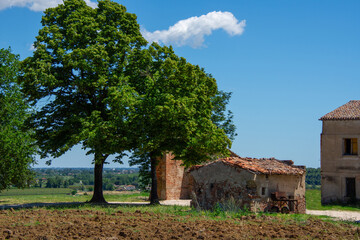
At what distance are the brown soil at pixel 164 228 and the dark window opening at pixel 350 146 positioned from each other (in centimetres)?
1856

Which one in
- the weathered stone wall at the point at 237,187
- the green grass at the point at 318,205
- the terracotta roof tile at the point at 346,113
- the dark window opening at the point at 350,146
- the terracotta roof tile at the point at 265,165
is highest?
the terracotta roof tile at the point at 346,113

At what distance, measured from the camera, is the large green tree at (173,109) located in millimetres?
23594

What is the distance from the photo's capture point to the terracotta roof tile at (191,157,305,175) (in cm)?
1933

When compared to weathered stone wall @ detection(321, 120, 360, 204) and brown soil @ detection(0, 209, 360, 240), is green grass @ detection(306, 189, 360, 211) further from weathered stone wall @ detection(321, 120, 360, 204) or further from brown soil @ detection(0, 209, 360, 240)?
brown soil @ detection(0, 209, 360, 240)

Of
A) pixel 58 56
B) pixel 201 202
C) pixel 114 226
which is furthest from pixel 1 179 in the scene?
pixel 114 226

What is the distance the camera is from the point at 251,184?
62.5 feet

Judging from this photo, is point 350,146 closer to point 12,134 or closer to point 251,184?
point 251,184

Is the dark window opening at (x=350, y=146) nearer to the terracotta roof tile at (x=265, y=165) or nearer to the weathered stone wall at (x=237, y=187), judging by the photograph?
the terracotta roof tile at (x=265, y=165)

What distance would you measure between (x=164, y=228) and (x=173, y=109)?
1060 centimetres

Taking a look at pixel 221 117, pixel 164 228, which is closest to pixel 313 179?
pixel 221 117

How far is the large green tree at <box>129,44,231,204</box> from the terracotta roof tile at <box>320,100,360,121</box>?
1149 cm

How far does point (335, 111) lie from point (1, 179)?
26.0 m

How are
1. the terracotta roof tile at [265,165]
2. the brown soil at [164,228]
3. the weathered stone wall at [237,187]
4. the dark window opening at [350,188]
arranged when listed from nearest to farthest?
the brown soil at [164,228] < the weathered stone wall at [237,187] < the terracotta roof tile at [265,165] < the dark window opening at [350,188]

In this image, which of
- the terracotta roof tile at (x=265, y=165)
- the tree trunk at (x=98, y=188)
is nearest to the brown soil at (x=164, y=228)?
the terracotta roof tile at (x=265, y=165)
